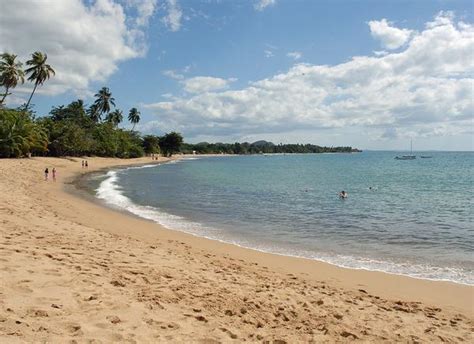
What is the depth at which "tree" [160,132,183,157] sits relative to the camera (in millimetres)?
142125

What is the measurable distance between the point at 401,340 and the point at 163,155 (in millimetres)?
143861

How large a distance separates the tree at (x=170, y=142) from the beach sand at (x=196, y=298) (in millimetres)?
131632

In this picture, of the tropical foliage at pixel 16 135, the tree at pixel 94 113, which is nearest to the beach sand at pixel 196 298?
the tropical foliage at pixel 16 135

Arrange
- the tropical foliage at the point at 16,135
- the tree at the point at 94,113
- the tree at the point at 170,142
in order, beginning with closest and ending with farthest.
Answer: the tropical foliage at the point at 16,135 → the tree at the point at 94,113 → the tree at the point at 170,142

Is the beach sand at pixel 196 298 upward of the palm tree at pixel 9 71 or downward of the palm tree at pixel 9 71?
downward

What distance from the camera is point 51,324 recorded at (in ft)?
17.5

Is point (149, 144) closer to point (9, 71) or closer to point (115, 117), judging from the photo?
point (115, 117)

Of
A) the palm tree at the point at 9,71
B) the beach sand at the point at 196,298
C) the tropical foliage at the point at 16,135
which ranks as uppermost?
the palm tree at the point at 9,71

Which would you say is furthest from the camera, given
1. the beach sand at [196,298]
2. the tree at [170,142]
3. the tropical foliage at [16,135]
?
the tree at [170,142]

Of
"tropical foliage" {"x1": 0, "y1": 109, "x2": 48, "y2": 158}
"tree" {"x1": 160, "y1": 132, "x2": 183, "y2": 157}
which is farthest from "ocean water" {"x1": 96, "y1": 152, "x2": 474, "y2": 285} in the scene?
"tree" {"x1": 160, "y1": 132, "x2": 183, "y2": 157}

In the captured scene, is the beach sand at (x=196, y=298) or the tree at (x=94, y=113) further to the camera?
the tree at (x=94, y=113)

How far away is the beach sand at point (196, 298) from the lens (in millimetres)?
5691

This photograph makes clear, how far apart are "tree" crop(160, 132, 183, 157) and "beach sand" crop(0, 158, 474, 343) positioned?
131632mm

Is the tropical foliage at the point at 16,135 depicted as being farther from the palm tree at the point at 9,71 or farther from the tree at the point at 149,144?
the tree at the point at 149,144
